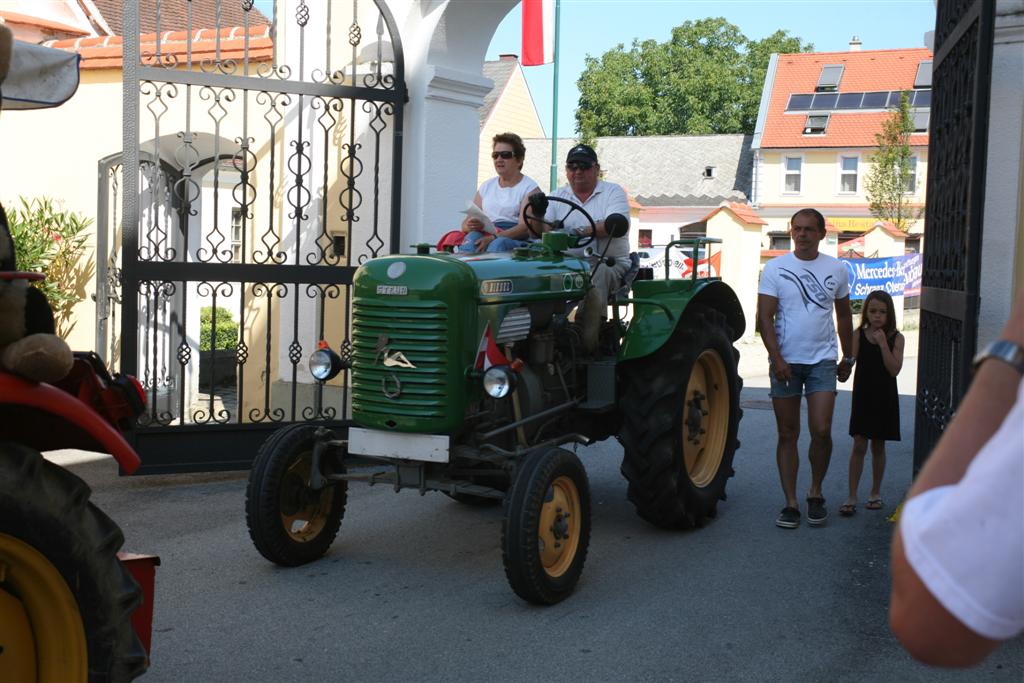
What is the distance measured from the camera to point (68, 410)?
320 cm

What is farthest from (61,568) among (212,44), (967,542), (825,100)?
(825,100)

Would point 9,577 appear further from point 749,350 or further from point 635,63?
point 635,63

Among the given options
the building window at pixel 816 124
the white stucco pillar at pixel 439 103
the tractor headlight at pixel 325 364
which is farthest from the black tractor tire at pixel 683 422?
the building window at pixel 816 124

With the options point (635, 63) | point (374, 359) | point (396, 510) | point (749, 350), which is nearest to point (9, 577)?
point (374, 359)

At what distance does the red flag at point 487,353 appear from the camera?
5.40m

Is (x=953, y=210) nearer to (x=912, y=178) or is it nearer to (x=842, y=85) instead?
(x=912, y=178)

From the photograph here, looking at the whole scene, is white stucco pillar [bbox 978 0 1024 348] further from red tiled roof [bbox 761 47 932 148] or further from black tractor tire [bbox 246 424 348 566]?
red tiled roof [bbox 761 47 932 148]

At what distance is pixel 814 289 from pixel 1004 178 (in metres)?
1.50

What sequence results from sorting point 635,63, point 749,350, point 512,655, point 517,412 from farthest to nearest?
point 635,63 → point 749,350 → point 517,412 → point 512,655

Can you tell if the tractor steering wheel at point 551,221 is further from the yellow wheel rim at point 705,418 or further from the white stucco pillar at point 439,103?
the white stucco pillar at point 439,103

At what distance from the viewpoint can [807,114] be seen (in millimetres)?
48656

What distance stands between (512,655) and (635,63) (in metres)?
67.4

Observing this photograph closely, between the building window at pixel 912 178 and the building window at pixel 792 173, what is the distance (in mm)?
5533

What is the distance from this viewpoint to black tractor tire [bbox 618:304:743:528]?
6.04 metres
